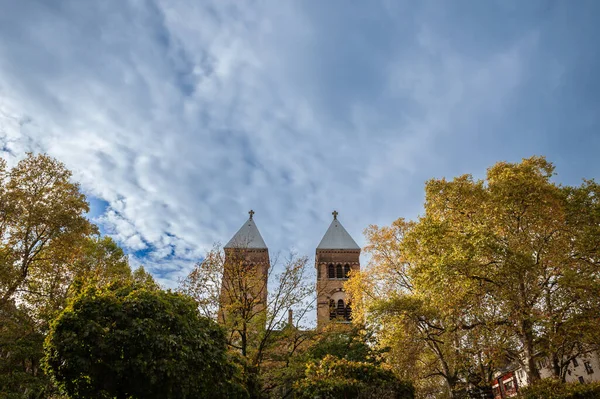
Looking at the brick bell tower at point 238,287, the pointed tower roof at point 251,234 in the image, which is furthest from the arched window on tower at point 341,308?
the brick bell tower at point 238,287

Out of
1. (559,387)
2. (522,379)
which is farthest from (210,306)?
(522,379)

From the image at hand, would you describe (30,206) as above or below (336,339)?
above

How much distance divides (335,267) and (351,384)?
32224 mm

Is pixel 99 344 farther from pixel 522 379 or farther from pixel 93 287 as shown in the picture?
pixel 522 379

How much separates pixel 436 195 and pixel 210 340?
10940mm

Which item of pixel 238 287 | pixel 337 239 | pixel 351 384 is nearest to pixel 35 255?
pixel 238 287

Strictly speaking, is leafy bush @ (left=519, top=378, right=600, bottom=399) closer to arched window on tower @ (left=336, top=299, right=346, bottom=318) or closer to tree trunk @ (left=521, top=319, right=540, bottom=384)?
tree trunk @ (left=521, top=319, right=540, bottom=384)

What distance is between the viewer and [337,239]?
45.6 m

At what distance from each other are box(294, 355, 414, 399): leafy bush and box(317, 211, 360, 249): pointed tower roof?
3243 cm

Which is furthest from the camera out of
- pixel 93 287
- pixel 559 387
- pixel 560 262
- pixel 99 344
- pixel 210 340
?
pixel 560 262

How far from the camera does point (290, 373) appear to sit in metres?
15.8

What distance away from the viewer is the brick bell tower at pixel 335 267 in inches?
1564

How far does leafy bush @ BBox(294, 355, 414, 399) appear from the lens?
1059 centimetres

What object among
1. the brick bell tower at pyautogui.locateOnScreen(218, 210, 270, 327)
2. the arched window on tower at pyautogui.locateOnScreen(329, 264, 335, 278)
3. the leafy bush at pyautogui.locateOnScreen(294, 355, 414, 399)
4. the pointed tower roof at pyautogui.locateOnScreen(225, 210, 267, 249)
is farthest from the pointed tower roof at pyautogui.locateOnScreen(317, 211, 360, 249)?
the leafy bush at pyautogui.locateOnScreen(294, 355, 414, 399)
